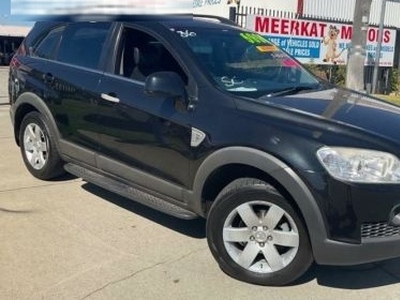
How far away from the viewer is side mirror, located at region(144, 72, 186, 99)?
378 cm

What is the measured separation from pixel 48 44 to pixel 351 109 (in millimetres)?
3200

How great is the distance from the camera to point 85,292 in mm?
3328

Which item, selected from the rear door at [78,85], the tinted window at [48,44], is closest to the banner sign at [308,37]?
the tinted window at [48,44]

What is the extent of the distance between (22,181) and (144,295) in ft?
9.20

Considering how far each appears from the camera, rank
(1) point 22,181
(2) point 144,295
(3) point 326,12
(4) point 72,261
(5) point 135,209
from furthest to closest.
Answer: (3) point 326,12
(1) point 22,181
(5) point 135,209
(4) point 72,261
(2) point 144,295

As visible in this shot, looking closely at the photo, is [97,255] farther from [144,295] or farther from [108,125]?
[108,125]

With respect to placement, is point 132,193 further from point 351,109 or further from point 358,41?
point 358,41

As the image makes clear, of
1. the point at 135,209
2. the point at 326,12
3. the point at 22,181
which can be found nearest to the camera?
the point at 135,209

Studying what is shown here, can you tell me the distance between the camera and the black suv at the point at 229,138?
3.14 metres

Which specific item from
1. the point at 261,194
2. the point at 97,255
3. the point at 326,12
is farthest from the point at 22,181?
the point at 326,12

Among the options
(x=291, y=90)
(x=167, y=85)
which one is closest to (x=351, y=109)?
(x=291, y=90)

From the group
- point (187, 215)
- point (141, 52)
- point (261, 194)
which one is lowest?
point (187, 215)

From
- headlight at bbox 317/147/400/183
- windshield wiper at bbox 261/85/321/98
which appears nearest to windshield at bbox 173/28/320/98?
windshield wiper at bbox 261/85/321/98

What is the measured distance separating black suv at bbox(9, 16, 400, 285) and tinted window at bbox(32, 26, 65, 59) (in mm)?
33
